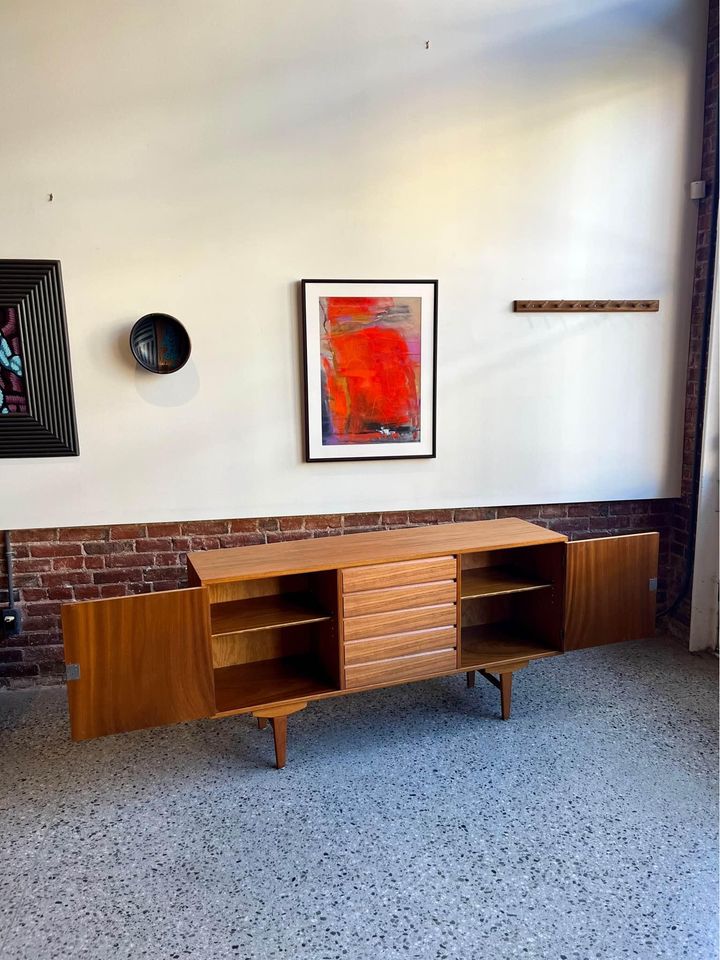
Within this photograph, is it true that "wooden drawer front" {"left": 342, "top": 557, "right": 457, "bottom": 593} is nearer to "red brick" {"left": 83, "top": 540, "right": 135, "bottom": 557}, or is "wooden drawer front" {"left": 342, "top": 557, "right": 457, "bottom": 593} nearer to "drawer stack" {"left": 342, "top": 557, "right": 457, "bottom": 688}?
"drawer stack" {"left": 342, "top": 557, "right": 457, "bottom": 688}

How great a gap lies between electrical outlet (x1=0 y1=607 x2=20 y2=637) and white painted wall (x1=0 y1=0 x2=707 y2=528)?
1.49 feet

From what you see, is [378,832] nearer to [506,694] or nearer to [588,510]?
[506,694]

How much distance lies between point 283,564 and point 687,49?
3.62 metres

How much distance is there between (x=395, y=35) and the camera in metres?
3.14

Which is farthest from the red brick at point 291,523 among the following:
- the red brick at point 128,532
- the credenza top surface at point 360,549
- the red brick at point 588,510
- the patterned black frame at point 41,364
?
the red brick at point 588,510

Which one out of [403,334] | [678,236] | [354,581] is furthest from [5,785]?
[678,236]

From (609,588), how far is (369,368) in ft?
5.41

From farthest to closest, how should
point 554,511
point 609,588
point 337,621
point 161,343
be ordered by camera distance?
1. point 554,511
2. point 161,343
3. point 609,588
4. point 337,621

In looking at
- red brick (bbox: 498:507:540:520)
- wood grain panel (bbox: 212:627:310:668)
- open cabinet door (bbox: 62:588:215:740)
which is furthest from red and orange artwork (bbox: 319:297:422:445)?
open cabinet door (bbox: 62:588:215:740)

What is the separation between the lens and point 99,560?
10.6ft

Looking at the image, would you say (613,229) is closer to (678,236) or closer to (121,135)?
(678,236)

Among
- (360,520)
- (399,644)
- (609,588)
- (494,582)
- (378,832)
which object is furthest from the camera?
(360,520)

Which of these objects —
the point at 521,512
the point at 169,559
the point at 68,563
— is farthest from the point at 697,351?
the point at 68,563

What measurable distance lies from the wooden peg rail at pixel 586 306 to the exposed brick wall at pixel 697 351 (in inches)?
11.3
